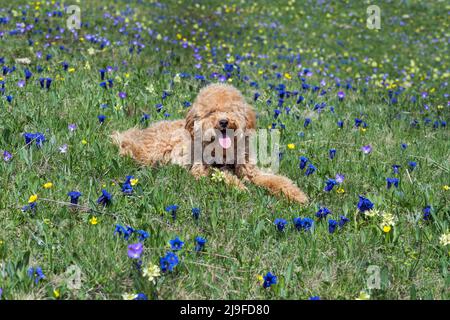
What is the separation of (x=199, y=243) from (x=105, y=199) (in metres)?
0.86

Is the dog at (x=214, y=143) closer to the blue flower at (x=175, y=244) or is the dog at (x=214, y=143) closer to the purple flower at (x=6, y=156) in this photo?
the purple flower at (x=6, y=156)

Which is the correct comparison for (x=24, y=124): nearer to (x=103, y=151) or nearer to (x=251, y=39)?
(x=103, y=151)

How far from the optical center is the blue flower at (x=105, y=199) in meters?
3.88

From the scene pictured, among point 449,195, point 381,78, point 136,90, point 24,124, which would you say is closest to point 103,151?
point 24,124

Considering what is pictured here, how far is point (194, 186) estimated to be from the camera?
185 inches

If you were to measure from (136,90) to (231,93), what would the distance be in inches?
88.8

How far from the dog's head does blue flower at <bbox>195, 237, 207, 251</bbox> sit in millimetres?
1701

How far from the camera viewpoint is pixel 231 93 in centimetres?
520

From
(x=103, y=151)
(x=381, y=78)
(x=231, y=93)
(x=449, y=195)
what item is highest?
(x=231, y=93)

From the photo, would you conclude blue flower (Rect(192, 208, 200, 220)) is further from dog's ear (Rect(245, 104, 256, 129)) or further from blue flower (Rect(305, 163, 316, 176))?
dog's ear (Rect(245, 104, 256, 129))

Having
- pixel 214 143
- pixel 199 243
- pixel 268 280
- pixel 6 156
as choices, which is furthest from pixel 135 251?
pixel 214 143

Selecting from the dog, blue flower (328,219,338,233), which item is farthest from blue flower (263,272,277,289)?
the dog

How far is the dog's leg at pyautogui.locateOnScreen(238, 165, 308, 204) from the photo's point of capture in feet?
15.4

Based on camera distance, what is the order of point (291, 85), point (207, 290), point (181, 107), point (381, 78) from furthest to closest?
point (381, 78)
point (291, 85)
point (181, 107)
point (207, 290)
